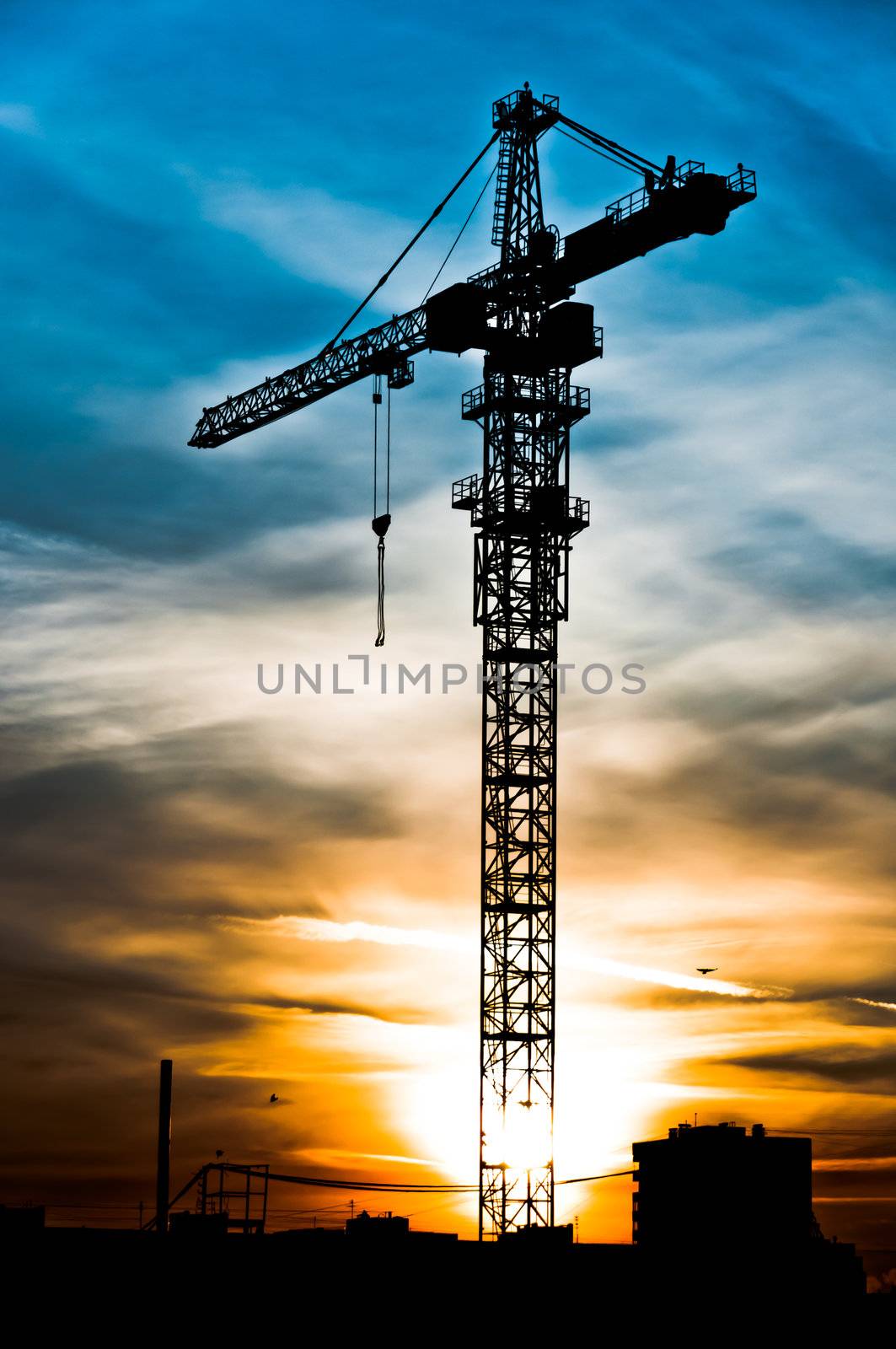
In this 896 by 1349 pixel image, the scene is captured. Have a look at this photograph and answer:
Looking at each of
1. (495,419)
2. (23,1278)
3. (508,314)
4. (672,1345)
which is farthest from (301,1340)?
(508,314)

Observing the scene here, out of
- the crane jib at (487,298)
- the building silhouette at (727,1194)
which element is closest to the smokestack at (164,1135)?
the crane jib at (487,298)

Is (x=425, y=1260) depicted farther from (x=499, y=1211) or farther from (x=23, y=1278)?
(x=23, y=1278)

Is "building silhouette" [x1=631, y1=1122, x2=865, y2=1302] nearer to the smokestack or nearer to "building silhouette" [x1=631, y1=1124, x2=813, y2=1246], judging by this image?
"building silhouette" [x1=631, y1=1124, x2=813, y2=1246]

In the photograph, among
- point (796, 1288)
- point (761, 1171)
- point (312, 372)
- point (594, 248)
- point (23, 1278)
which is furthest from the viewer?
point (761, 1171)

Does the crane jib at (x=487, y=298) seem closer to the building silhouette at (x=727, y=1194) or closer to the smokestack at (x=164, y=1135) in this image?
the smokestack at (x=164, y=1135)

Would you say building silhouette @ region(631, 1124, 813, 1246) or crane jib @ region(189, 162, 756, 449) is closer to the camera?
crane jib @ region(189, 162, 756, 449)

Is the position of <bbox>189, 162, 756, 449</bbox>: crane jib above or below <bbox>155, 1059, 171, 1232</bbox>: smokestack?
above

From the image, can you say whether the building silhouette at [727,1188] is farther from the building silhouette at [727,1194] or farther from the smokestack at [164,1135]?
the smokestack at [164,1135]

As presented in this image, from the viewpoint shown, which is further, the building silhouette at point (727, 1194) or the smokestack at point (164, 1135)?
the building silhouette at point (727, 1194)

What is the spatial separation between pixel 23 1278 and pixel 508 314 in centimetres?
4628

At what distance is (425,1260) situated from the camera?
247 ft

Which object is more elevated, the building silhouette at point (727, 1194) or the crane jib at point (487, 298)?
the crane jib at point (487, 298)

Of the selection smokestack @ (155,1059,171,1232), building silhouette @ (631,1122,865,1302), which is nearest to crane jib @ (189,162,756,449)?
smokestack @ (155,1059,171,1232)

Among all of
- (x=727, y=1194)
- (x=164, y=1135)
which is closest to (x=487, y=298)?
(x=164, y=1135)
